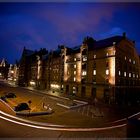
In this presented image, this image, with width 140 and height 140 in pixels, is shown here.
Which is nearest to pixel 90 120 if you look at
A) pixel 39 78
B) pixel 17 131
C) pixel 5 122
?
pixel 17 131

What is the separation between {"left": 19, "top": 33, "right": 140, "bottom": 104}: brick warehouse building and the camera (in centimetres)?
2541

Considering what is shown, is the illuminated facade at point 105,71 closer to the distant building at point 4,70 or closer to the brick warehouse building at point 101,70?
the brick warehouse building at point 101,70

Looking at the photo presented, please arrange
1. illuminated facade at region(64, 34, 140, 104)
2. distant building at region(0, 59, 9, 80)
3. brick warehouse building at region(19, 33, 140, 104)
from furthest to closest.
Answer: distant building at region(0, 59, 9, 80) < brick warehouse building at region(19, 33, 140, 104) < illuminated facade at region(64, 34, 140, 104)

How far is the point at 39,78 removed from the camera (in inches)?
1719

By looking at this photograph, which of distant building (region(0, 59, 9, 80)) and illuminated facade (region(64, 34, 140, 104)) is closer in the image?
illuminated facade (region(64, 34, 140, 104))

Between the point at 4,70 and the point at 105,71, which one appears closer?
the point at 105,71

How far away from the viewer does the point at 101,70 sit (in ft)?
89.5

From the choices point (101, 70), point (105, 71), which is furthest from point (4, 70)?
point (105, 71)

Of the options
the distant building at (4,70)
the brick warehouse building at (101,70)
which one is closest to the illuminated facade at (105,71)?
the brick warehouse building at (101,70)

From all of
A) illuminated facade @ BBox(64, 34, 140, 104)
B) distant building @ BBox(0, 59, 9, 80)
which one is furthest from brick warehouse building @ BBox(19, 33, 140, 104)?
distant building @ BBox(0, 59, 9, 80)

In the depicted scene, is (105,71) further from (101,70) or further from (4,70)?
(4,70)

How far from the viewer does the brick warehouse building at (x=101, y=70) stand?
25.4 m

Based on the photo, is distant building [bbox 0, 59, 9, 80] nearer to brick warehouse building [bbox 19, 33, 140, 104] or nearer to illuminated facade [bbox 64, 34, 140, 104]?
brick warehouse building [bbox 19, 33, 140, 104]

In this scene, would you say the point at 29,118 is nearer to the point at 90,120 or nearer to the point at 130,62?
the point at 90,120
